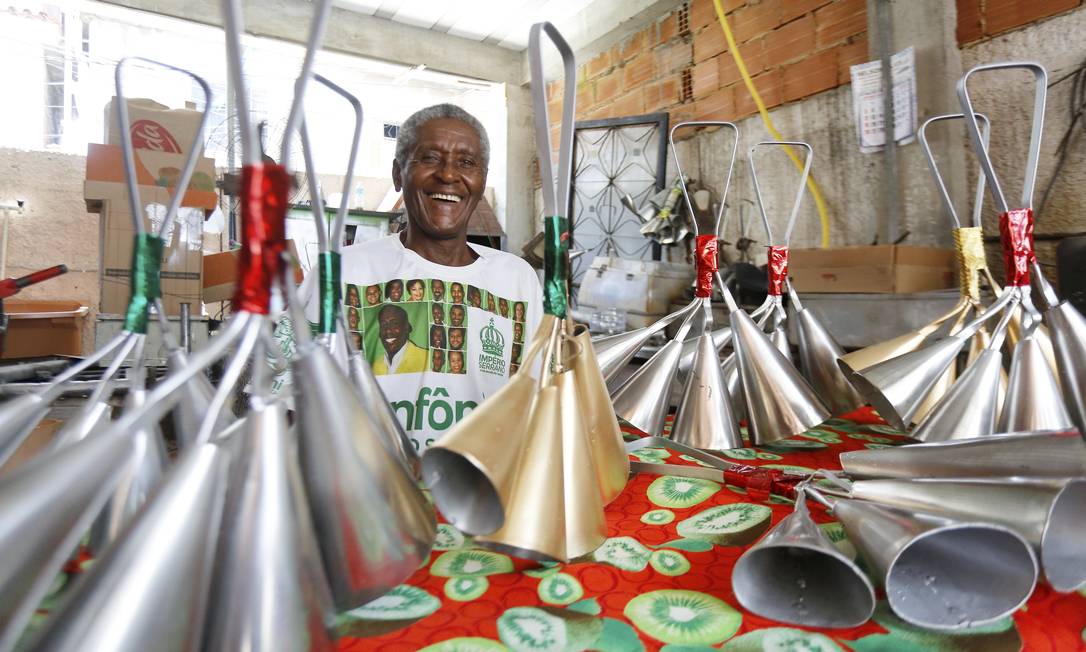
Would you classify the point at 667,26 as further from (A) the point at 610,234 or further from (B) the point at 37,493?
(B) the point at 37,493

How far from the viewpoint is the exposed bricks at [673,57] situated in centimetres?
352

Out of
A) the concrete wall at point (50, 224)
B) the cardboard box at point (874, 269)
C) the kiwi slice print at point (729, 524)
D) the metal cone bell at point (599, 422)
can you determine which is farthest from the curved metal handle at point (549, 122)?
the concrete wall at point (50, 224)

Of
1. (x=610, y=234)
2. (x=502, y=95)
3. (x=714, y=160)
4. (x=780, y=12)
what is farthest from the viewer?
(x=502, y=95)

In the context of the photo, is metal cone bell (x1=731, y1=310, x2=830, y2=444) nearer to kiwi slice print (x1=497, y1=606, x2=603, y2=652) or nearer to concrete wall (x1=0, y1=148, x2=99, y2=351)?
kiwi slice print (x1=497, y1=606, x2=603, y2=652)

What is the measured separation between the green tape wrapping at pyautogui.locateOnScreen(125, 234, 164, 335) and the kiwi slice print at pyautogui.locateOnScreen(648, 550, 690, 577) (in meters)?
0.43

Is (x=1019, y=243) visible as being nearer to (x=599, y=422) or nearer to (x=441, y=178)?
(x=599, y=422)

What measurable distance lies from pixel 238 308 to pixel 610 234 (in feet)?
12.9

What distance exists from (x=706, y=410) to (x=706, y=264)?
22 centimetres

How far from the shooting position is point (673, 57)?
11.9 feet

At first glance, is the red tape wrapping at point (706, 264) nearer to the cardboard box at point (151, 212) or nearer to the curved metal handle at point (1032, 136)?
the curved metal handle at point (1032, 136)

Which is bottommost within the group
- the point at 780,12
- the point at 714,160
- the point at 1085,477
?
the point at 1085,477

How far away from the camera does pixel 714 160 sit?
10.9 ft

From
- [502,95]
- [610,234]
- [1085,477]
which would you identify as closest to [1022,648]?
[1085,477]

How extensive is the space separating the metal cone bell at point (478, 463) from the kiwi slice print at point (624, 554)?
18 centimetres
